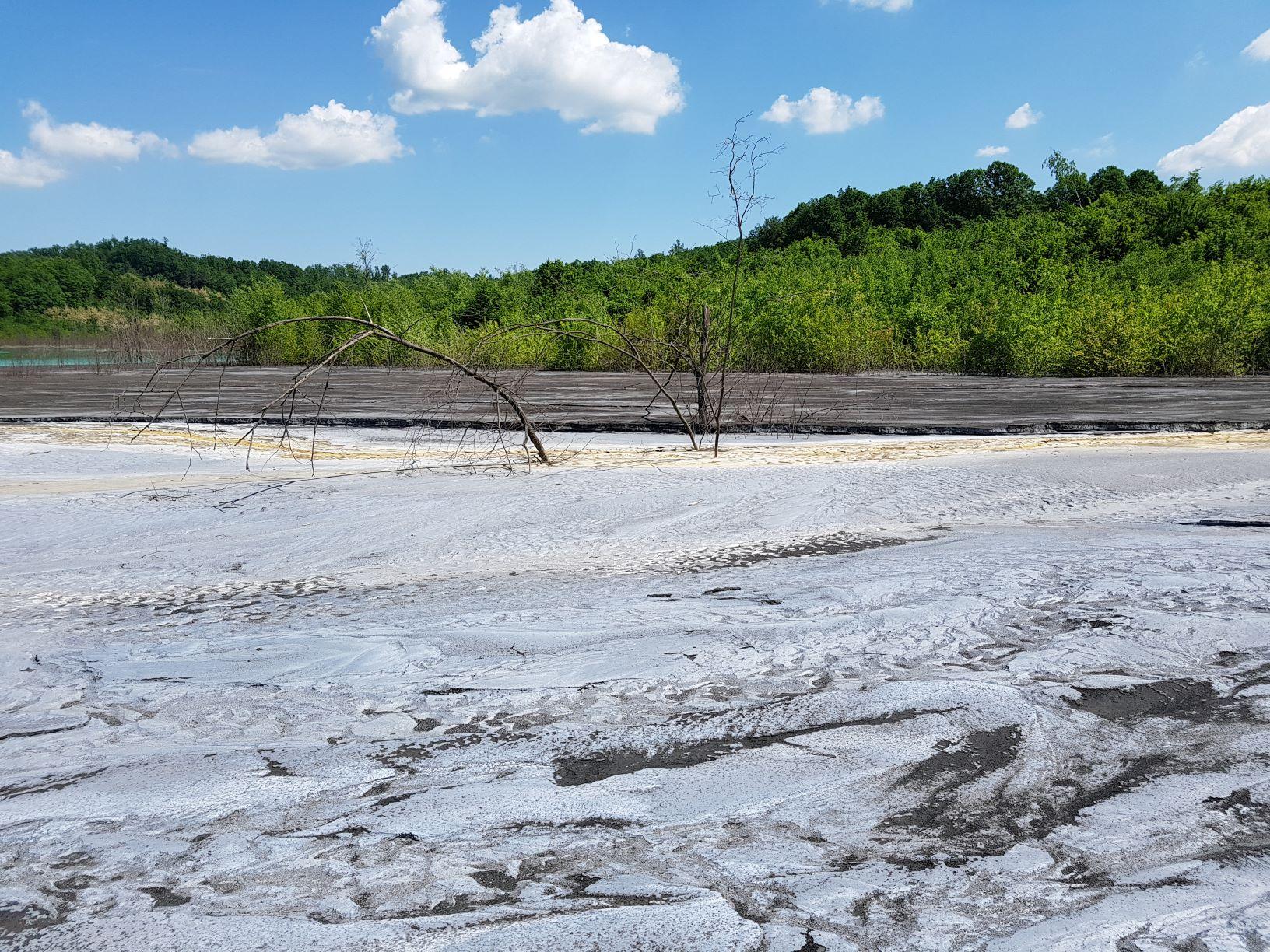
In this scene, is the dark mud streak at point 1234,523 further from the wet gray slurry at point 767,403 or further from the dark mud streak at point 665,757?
the wet gray slurry at point 767,403

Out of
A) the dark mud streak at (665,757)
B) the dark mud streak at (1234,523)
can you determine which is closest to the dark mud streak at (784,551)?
the dark mud streak at (1234,523)

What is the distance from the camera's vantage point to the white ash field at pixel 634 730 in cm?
138

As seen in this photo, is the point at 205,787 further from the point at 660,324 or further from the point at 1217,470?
the point at 660,324

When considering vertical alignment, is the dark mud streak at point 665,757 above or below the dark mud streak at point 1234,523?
below

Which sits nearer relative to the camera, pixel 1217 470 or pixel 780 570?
pixel 780 570

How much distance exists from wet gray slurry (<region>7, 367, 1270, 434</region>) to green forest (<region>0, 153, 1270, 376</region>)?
787mm

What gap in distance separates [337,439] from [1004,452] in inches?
190

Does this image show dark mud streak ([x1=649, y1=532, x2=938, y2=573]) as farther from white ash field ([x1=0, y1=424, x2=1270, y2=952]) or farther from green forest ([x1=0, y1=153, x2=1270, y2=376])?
green forest ([x1=0, y1=153, x2=1270, y2=376])

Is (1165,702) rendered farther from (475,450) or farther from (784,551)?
(475,450)

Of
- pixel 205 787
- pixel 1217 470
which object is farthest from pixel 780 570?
pixel 1217 470

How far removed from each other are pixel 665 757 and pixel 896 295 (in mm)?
18570

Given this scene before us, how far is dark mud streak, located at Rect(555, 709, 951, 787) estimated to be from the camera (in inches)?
70.6

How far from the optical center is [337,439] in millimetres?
7426

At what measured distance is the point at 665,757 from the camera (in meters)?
1.86
